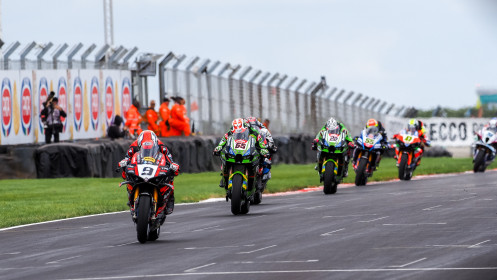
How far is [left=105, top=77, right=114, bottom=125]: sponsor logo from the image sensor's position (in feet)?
115

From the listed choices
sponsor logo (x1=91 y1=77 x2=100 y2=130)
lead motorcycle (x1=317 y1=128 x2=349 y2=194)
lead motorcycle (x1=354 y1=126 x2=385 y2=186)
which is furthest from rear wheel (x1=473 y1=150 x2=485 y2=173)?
sponsor logo (x1=91 y1=77 x2=100 y2=130)

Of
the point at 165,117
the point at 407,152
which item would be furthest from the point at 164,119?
the point at 407,152

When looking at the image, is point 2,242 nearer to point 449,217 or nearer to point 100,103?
point 449,217

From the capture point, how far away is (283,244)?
13.6m

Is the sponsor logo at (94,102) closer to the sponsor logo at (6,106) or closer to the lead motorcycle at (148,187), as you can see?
the sponsor logo at (6,106)

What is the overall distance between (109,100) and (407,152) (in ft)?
32.7

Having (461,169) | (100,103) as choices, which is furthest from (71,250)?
(461,169)

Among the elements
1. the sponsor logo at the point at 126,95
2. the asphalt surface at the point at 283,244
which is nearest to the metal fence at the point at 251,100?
the sponsor logo at the point at 126,95

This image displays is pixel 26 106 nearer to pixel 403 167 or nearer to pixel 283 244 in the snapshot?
pixel 403 167

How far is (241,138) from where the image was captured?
19.0 m

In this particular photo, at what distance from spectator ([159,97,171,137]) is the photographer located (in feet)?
12.2

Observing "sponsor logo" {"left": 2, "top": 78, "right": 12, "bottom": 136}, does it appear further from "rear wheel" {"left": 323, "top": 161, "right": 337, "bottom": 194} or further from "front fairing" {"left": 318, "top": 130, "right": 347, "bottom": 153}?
"rear wheel" {"left": 323, "top": 161, "right": 337, "bottom": 194}

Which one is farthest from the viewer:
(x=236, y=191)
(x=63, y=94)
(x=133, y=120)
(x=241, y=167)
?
(x=133, y=120)

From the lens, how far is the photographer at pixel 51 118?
3067cm
